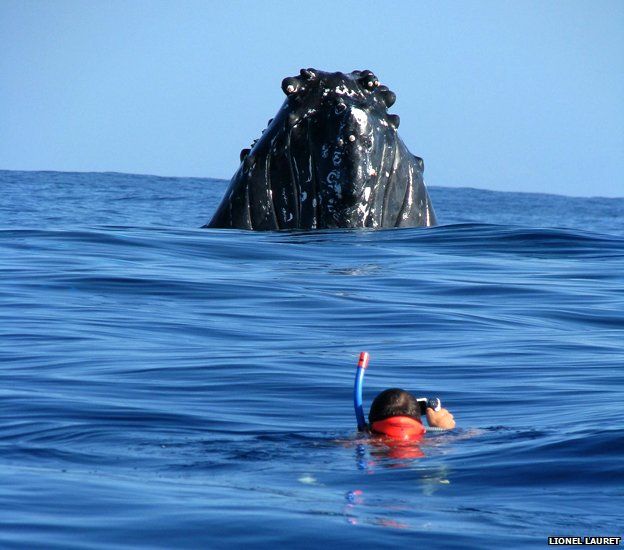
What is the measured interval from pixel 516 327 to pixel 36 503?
21.0 feet

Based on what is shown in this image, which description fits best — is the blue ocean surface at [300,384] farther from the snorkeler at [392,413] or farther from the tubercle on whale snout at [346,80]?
the tubercle on whale snout at [346,80]

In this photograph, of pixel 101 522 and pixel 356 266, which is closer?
pixel 101 522

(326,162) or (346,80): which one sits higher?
(346,80)

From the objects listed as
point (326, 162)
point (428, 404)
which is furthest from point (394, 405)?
point (326, 162)

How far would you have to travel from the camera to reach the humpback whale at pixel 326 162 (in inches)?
551

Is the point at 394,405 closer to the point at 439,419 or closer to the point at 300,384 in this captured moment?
the point at 439,419

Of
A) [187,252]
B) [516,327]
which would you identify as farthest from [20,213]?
[516,327]

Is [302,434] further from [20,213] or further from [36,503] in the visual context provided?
[20,213]

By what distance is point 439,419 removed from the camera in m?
7.67

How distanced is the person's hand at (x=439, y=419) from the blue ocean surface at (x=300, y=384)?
0.48ft

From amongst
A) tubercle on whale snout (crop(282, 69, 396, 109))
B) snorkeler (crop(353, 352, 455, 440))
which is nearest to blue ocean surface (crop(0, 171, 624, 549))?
snorkeler (crop(353, 352, 455, 440))

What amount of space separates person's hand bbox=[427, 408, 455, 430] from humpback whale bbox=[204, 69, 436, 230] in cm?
654

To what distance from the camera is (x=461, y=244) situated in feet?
55.3

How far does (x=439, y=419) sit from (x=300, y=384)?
1.67m
